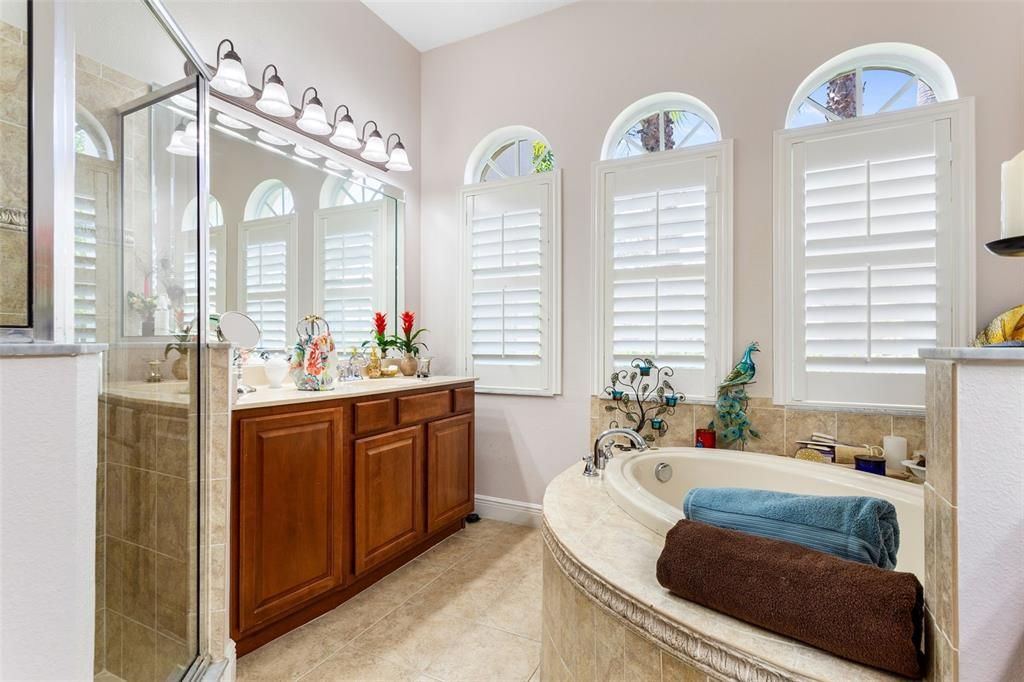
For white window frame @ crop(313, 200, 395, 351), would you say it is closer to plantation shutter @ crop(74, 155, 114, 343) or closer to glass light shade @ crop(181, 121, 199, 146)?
glass light shade @ crop(181, 121, 199, 146)

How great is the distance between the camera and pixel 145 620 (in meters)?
1.17

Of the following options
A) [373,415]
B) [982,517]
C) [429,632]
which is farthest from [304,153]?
[982,517]

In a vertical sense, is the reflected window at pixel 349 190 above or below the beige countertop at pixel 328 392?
above

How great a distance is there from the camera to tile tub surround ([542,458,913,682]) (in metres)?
0.82

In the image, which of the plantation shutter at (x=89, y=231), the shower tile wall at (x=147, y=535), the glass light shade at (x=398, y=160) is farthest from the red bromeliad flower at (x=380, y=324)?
the plantation shutter at (x=89, y=231)

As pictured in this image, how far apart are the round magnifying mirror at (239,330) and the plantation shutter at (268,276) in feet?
0.27

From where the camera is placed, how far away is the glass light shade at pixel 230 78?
6.48 feet

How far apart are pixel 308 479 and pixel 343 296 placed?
4.09 feet

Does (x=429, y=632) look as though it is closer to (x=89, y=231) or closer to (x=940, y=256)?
(x=89, y=231)

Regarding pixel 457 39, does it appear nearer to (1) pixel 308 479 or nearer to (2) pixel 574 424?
(2) pixel 574 424

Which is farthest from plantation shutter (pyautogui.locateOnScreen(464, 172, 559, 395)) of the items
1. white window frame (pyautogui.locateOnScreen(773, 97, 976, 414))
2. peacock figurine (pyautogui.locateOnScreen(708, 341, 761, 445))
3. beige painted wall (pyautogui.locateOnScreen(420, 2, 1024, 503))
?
white window frame (pyautogui.locateOnScreen(773, 97, 976, 414))

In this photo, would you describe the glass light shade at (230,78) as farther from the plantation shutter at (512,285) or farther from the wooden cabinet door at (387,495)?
the wooden cabinet door at (387,495)

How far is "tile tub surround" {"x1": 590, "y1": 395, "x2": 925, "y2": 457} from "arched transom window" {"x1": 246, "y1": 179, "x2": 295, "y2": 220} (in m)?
2.26

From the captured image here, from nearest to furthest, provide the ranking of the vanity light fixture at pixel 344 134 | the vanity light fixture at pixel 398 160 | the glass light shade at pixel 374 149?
the vanity light fixture at pixel 344 134 < the glass light shade at pixel 374 149 < the vanity light fixture at pixel 398 160
